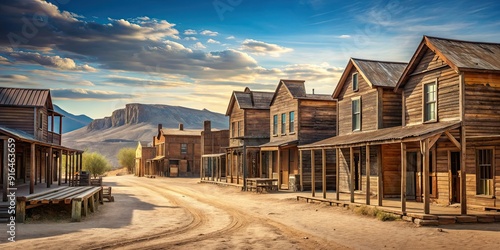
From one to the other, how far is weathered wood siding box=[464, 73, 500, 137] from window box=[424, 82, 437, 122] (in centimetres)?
174

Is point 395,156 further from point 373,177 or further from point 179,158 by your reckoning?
point 179,158

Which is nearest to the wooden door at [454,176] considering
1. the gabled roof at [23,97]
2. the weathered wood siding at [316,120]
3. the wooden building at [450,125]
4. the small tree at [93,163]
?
the wooden building at [450,125]

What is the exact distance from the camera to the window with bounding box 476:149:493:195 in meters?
18.8

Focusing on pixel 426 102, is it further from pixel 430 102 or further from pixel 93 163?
pixel 93 163

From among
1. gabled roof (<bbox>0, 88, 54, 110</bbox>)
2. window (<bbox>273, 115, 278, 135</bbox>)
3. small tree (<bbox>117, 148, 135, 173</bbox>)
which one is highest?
gabled roof (<bbox>0, 88, 54, 110</bbox>)

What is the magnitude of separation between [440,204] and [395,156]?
3.96m

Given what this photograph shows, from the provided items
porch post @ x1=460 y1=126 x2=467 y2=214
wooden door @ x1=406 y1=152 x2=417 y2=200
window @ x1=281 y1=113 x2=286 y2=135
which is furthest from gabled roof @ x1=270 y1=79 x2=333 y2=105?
porch post @ x1=460 y1=126 x2=467 y2=214

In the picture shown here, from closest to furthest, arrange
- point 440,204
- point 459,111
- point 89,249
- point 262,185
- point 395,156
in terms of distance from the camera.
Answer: point 89,249 → point 459,111 → point 440,204 → point 395,156 → point 262,185

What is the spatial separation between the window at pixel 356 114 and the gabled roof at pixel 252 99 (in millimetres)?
15627

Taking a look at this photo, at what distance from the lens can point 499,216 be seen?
1686cm

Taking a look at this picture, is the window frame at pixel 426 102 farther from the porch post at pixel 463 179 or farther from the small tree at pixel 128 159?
the small tree at pixel 128 159

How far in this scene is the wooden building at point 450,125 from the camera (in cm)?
1825

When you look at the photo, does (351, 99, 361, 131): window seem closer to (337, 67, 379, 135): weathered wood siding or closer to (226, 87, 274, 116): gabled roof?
(337, 67, 379, 135): weathered wood siding

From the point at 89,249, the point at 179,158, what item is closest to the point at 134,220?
the point at 89,249
